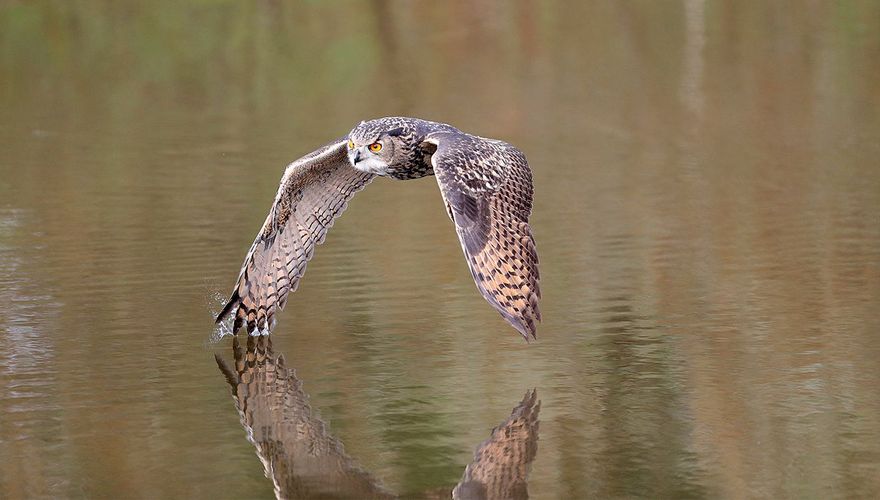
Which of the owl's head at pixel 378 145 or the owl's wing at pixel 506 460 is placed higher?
the owl's head at pixel 378 145

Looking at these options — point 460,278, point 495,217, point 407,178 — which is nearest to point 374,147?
point 407,178

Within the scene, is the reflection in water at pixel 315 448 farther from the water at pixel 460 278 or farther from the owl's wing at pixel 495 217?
the owl's wing at pixel 495 217

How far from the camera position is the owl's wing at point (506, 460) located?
6164 mm

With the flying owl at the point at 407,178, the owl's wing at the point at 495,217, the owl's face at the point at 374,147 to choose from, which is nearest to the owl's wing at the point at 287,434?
the flying owl at the point at 407,178

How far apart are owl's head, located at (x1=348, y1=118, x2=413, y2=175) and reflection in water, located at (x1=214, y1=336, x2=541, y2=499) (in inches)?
50.3

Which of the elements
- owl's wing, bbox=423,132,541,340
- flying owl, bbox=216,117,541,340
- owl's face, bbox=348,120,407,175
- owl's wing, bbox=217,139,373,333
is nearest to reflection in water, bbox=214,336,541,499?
owl's wing, bbox=423,132,541,340

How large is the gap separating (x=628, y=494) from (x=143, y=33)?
2011 cm

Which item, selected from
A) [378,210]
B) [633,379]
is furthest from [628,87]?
[633,379]

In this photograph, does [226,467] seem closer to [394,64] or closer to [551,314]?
[551,314]

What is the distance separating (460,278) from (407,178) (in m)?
1.47

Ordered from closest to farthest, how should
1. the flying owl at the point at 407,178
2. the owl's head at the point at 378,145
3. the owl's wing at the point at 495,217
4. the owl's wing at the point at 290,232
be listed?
the owl's wing at the point at 495,217 → the flying owl at the point at 407,178 → the owl's head at the point at 378,145 → the owl's wing at the point at 290,232

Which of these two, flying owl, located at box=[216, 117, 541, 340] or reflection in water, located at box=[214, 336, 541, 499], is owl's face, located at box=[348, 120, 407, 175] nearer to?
flying owl, located at box=[216, 117, 541, 340]

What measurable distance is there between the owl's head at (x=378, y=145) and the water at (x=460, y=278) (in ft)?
2.95

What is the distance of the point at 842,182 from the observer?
14.0 m
